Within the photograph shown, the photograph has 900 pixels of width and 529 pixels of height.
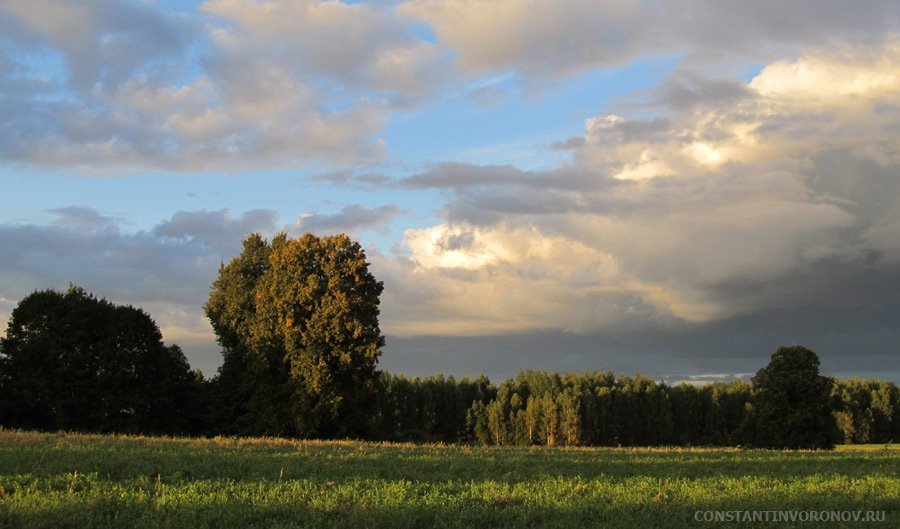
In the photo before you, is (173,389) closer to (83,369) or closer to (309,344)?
(83,369)

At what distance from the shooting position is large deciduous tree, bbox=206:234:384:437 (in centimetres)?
5050

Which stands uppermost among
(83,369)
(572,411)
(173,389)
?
(83,369)

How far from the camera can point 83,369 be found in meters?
48.8

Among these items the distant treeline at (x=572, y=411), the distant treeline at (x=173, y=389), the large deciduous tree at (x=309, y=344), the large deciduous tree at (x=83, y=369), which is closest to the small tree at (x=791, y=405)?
the distant treeline at (x=173, y=389)

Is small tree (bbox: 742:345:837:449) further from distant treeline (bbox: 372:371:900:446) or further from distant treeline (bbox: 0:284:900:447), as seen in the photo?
distant treeline (bbox: 372:371:900:446)

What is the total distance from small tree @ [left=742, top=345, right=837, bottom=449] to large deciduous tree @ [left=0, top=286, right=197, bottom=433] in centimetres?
4501

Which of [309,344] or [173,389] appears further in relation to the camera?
[173,389]

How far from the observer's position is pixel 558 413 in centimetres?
10762

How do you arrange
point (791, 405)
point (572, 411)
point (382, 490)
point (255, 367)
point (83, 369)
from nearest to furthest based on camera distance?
point (382, 490), point (83, 369), point (255, 367), point (791, 405), point (572, 411)

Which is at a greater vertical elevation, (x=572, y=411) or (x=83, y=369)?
(x=83, y=369)

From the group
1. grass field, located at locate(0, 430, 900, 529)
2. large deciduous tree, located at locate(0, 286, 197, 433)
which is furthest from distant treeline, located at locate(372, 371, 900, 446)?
grass field, located at locate(0, 430, 900, 529)

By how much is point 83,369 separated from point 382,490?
37624mm

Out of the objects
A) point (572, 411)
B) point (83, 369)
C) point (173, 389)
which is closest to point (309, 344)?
point (173, 389)

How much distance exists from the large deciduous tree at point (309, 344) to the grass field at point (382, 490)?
2251 centimetres
